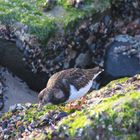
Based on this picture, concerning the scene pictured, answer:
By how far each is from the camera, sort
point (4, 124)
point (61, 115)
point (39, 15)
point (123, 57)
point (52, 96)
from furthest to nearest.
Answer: point (39, 15)
point (123, 57)
point (52, 96)
point (4, 124)
point (61, 115)

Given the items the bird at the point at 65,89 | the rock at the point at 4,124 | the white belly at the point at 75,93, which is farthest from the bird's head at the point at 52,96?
the rock at the point at 4,124

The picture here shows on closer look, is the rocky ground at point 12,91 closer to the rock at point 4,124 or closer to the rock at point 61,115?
the rock at point 4,124

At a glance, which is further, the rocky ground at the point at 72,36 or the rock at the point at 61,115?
the rocky ground at the point at 72,36

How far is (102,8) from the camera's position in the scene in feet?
43.8

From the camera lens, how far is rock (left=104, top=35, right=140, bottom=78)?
12.2 metres

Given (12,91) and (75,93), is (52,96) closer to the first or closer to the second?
(75,93)

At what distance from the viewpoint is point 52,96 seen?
963cm

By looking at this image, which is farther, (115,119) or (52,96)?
(52,96)

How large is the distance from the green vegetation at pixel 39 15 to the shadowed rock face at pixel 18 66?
62cm

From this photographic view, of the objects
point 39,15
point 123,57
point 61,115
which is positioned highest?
point 39,15

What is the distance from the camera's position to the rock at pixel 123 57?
12180 millimetres

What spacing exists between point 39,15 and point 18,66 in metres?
1.53

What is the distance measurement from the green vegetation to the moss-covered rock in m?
5.18

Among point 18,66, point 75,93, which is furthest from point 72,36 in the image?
point 75,93
